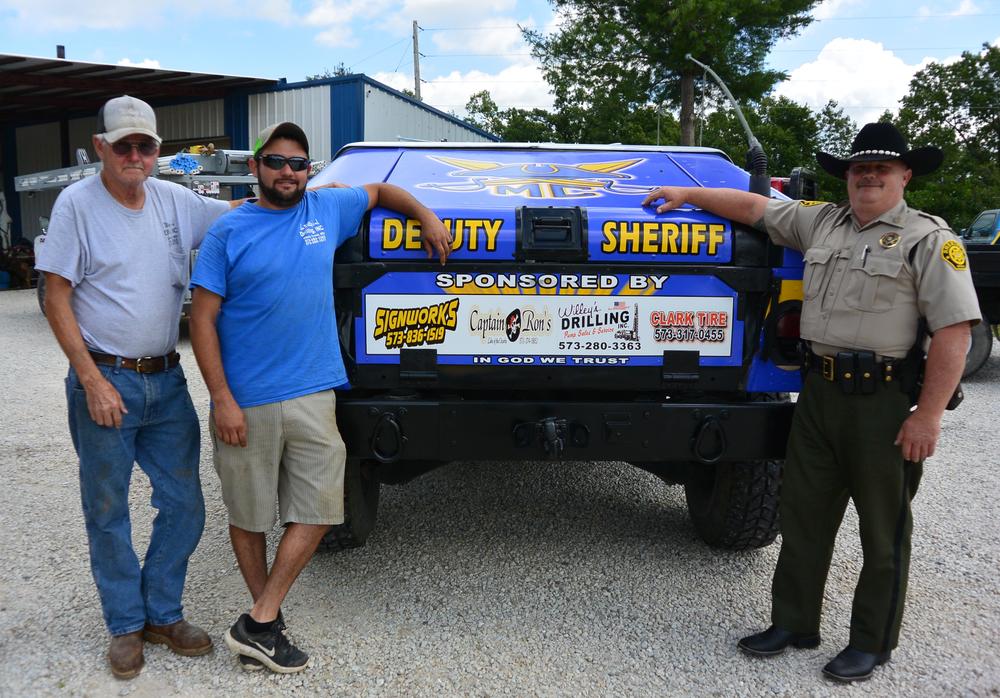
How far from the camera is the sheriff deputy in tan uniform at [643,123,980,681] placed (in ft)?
8.53

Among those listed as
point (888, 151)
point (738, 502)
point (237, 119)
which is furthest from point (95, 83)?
point (888, 151)

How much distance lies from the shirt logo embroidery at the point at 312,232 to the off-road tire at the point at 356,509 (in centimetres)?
91

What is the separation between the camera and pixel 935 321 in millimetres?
2582

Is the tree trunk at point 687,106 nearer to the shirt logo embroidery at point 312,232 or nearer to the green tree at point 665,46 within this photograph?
the green tree at point 665,46

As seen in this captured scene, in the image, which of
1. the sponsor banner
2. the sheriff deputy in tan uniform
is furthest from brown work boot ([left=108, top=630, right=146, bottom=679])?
the sheriff deputy in tan uniform

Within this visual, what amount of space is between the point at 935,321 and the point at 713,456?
816mm

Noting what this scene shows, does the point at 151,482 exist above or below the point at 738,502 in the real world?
above

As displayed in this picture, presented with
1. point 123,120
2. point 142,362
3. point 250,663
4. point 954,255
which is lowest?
point 250,663

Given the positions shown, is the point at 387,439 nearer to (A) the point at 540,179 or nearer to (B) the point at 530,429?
(B) the point at 530,429

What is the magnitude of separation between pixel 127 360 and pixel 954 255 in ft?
8.58

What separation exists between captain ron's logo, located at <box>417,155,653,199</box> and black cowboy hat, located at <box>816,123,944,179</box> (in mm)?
806

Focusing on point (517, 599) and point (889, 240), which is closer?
point (889, 240)

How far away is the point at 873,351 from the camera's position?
106 inches

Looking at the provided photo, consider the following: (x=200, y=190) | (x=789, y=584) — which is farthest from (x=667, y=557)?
(x=200, y=190)
